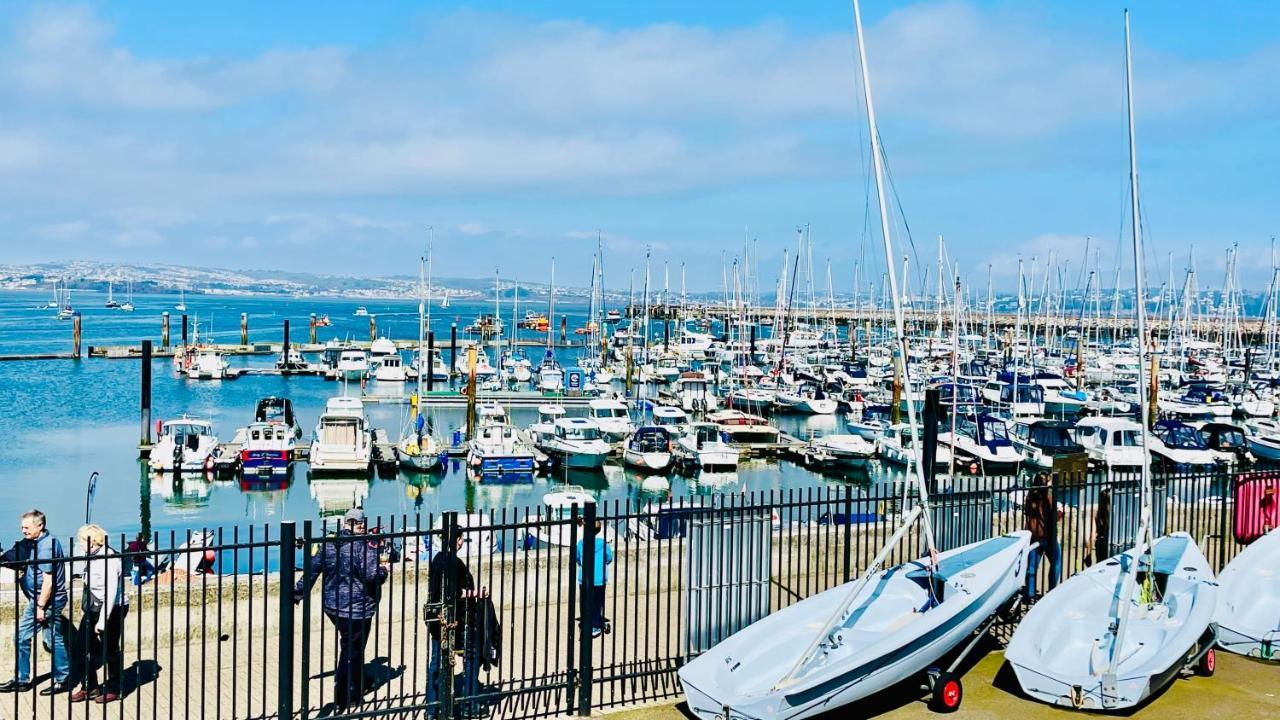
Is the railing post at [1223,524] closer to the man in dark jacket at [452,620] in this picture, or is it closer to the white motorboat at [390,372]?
the man in dark jacket at [452,620]

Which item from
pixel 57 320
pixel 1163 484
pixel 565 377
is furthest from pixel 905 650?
pixel 57 320

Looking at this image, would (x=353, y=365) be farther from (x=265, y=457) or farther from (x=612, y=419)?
(x=265, y=457)


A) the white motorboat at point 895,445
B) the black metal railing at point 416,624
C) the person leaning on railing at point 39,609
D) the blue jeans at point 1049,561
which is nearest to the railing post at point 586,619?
the black metal railing at point 416,624

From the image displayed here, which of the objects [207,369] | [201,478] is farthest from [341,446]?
[207,369]

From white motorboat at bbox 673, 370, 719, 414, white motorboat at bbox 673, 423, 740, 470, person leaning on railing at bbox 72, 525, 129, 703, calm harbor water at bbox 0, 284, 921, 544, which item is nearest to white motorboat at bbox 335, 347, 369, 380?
calm harbor water at bbox 0, 284, 921, 544

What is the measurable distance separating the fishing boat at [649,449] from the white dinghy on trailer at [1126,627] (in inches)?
1288

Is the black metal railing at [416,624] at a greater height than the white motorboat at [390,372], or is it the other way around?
the black metal railing at [416,624]

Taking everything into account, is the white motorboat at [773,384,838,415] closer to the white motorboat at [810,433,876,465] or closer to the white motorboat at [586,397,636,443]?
the white motorboat at [586,397,636,443]

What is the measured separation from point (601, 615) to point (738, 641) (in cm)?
184

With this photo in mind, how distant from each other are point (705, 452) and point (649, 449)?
223 centimetres

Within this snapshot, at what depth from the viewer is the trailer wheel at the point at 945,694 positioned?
9898 millimetres

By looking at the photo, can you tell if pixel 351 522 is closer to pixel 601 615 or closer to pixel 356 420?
pixel 601 615

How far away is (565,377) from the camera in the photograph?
247 feet

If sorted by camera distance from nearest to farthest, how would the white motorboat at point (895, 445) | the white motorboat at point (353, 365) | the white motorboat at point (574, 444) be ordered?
the white motorboat at point (574, 444), the white motorboat at point (895, 445), the white motorboat at point (353, 365)
